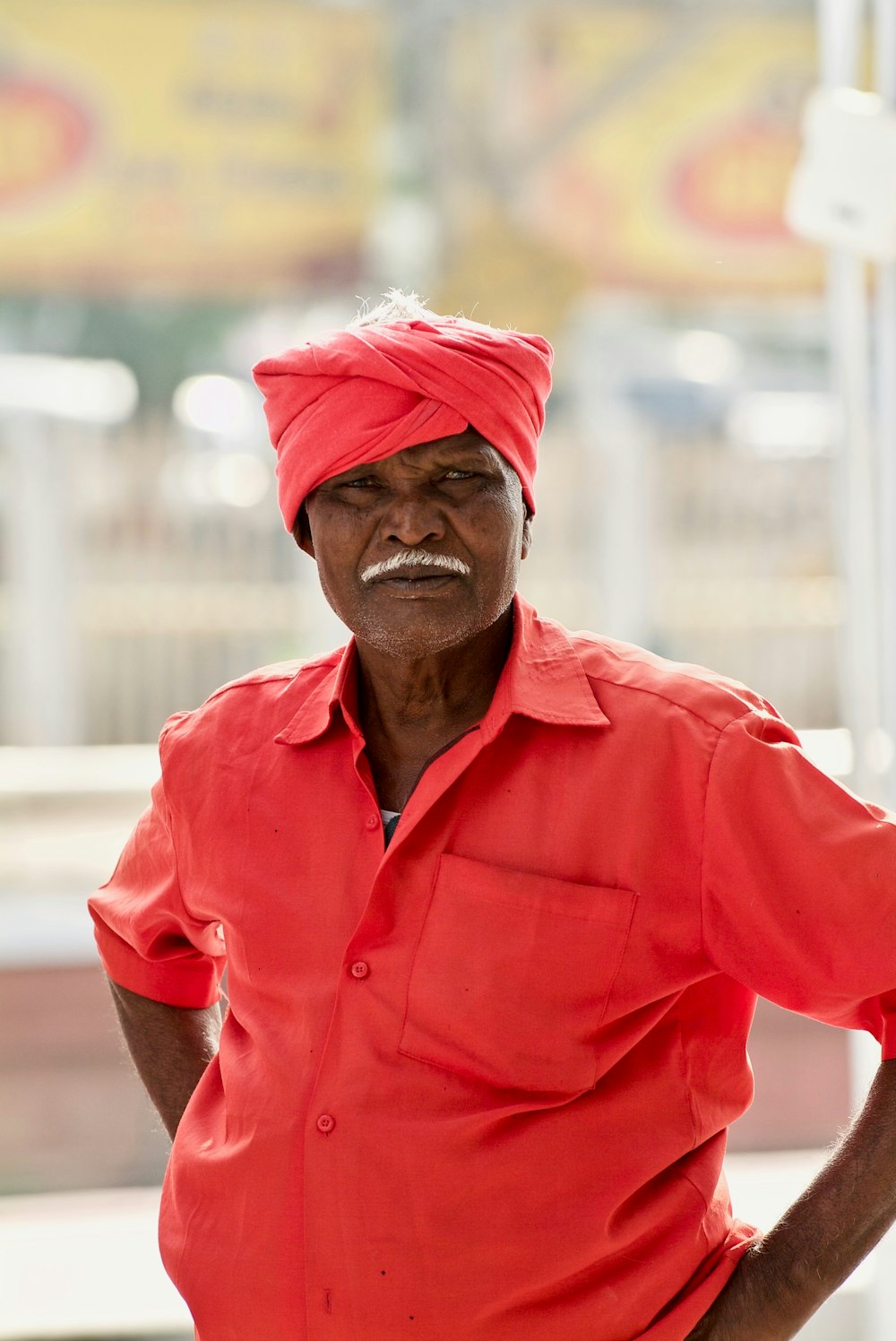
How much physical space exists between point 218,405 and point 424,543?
4135 mm

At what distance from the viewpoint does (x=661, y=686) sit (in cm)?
157

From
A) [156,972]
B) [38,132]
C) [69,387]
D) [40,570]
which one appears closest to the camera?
[156,972]

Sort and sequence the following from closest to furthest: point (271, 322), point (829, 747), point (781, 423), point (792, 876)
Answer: point (792, 876) < point (271, 322) < point (829, 747) < point (781, 423)

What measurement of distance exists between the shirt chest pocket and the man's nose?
35cm

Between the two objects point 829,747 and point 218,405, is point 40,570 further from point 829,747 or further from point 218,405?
point 829,747

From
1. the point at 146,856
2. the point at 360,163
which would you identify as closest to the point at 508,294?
the point at 360,163

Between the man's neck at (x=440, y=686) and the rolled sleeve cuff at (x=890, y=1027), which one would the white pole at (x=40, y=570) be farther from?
the rolled sleeve cuff at (x=890, y=1027)

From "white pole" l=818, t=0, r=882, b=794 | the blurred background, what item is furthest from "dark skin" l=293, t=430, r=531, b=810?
the blurred background

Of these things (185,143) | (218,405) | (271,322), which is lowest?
(218,405)

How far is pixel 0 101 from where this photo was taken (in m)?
4.65

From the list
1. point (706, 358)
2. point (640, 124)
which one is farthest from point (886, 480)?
point (706, 358)

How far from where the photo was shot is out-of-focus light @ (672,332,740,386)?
5414 millimetres

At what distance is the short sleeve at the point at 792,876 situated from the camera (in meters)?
1.47

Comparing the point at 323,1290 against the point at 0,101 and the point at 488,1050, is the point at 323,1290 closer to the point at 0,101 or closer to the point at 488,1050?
the point at 488,1050
